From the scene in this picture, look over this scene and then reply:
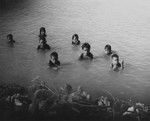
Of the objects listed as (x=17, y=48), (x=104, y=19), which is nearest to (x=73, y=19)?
(x=104, y=19)

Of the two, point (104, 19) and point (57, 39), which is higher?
point (104, 19)

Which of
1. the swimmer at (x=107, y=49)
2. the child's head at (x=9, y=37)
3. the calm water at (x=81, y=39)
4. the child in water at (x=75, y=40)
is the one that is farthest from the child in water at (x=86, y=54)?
the child's head at (x=9, y=37)

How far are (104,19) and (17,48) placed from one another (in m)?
2.93

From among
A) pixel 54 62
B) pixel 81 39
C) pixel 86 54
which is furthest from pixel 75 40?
pixel 54 62

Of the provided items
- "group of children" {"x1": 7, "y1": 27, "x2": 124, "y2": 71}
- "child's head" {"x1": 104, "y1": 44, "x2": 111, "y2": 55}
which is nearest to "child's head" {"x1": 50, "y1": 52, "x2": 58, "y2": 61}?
"group of children" {"x1": 7, "y1": 27, "x2": 124, "y2": 71}

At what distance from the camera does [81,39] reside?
723cm

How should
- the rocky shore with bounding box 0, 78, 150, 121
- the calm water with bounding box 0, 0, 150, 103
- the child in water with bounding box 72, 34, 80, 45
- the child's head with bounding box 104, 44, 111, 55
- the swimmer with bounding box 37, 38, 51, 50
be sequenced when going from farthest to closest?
the child in water with bounding box 72, 34, 80, 45
the swimmer with bounding box 37, 38, 51, 50
the child's head with bounding box 104, 44, 111, 55
the calm water with bounding box 0, 0, 150, 103
the rocky shore with bounding box 0, 78, 150, 121

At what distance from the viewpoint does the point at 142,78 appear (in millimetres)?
5520

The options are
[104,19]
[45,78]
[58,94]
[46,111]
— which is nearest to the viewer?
[46,111]

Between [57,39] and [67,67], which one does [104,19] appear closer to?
[57,39]

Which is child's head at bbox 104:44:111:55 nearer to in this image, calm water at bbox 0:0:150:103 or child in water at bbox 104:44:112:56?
child in water at bbox 104:44:112:56

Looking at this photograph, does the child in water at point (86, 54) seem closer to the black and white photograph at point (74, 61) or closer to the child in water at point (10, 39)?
the black and white photograph at point (74, 61)

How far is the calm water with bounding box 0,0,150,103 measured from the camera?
17.5 ft

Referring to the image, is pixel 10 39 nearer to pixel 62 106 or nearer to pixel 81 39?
pixel 81 39
